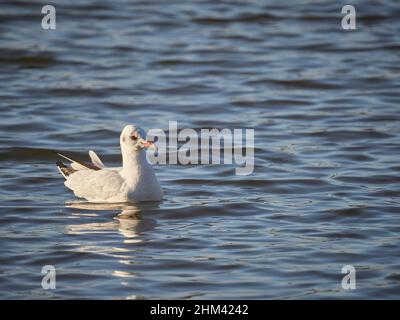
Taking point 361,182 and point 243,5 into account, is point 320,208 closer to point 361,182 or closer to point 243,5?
point 361,182

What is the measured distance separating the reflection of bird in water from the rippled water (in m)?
0.02

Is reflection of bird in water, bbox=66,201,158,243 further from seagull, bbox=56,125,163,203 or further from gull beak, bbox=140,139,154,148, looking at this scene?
gull beak, bbox=140,139,154,148

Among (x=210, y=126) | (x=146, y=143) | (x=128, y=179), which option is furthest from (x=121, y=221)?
(x=210, y=126)

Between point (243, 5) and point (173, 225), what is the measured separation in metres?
12.8

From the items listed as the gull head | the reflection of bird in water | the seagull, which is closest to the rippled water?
the reflection of bird in water

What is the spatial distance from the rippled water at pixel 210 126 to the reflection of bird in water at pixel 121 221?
0.02 meters

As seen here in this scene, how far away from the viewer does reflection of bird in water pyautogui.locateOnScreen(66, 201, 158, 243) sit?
9516mm

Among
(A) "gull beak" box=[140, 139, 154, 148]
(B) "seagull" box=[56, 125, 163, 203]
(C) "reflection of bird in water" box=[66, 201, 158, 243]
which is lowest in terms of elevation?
(C) "reflection of bird in water" box=[66, 201, 158, 243]

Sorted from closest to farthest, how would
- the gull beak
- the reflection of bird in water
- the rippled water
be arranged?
the rippled water, the reflection of bird in water, the gull beak

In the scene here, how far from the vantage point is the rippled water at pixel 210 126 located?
8.62 metres

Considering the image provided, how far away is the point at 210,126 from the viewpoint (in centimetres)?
1402

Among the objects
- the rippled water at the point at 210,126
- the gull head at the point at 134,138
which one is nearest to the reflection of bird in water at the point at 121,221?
the rippled water at the point at 210,126

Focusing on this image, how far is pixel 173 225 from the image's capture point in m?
9.84

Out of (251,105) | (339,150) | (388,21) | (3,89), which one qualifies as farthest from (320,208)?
(388,21)
